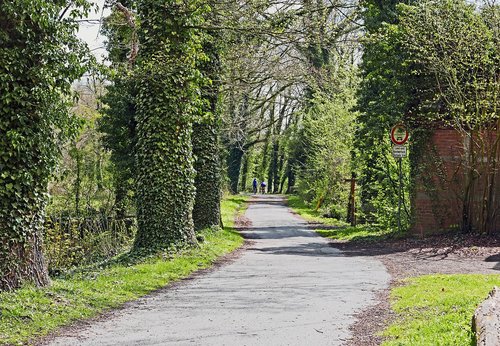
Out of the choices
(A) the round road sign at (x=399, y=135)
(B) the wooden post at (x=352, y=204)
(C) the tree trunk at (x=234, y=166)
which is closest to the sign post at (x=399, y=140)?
(A) the round road sign at (x=399, y=135)

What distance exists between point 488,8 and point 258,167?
71.7m

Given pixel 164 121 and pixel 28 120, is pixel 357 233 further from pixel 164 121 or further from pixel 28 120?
pixel 28 120

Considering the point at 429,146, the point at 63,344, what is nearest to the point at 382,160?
the point at 429,146

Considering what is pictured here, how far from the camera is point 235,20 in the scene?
54.1 ft

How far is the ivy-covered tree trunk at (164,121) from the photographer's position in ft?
51.0

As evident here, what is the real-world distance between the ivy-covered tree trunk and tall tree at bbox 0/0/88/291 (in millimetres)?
5626

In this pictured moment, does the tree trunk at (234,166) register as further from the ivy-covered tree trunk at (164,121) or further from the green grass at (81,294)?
the green grass at (81,294)

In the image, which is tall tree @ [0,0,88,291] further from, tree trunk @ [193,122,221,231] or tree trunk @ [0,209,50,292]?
tree trunk @ [193,122,221,231]

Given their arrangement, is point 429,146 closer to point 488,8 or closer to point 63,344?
point 488,8

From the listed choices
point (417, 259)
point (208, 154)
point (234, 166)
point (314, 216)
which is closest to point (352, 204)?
point (314, 216)

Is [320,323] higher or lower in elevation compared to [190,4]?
lower

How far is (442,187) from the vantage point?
1948 centimetres

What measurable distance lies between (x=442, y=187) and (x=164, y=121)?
29.4ft

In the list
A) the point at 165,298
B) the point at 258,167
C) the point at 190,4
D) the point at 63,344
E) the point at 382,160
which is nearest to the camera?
the point at 63,344
